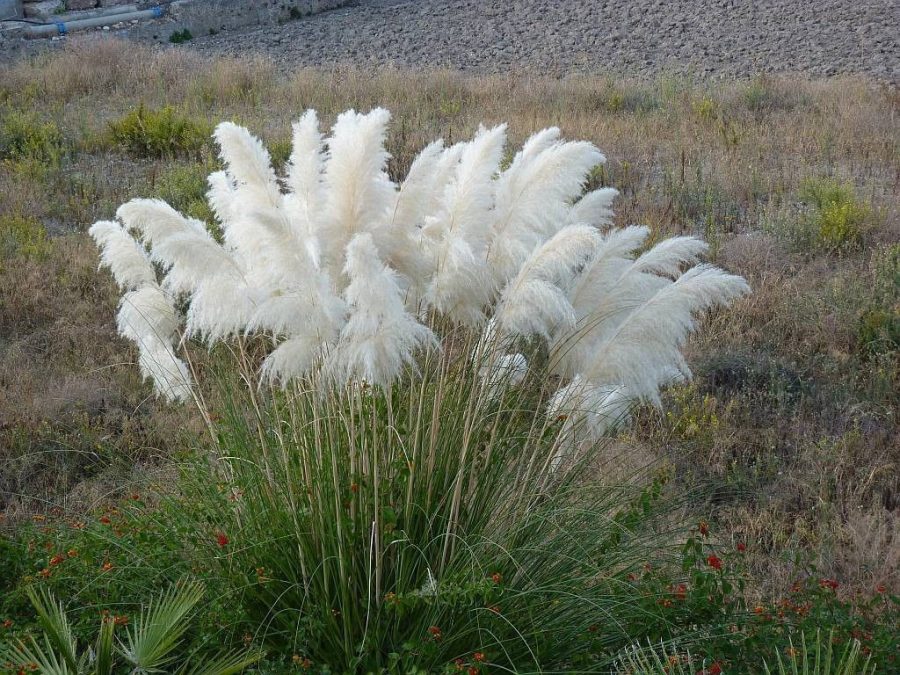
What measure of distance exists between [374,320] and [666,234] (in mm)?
5462

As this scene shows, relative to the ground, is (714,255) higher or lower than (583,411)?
lower

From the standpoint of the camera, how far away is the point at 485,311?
3877 millimetres

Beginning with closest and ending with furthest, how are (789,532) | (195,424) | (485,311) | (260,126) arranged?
(485,311)
(789,532)
(195,424)
(260,126)

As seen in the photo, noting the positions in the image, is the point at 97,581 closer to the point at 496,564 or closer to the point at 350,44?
the point at 496,564

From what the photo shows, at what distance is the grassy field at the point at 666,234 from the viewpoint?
4801mm

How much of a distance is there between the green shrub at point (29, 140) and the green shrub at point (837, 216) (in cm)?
711

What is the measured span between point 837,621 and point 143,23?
2103 centimetres

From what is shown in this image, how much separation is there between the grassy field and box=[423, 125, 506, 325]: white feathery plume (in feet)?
5.05

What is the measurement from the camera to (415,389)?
3.58 m

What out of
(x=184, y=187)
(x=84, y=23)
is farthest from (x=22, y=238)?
(x=84, y=23)

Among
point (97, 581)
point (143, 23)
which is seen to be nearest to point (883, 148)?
point (97, 581)

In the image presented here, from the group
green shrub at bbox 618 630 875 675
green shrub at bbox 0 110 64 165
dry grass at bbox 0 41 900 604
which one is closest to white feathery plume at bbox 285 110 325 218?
dry grass at bbox 0 41 900 604

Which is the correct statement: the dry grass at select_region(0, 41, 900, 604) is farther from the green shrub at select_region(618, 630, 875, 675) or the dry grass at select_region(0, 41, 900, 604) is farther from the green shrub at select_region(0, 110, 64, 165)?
the green shrub at select_region(618, 630, 875, 675)

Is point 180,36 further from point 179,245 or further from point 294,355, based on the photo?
point 294,355
